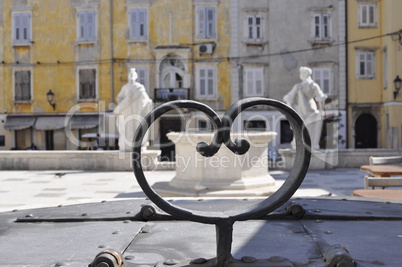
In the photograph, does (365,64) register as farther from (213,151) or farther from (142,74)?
(213,151)

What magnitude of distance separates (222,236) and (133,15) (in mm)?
28284

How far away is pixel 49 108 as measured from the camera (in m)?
29.8

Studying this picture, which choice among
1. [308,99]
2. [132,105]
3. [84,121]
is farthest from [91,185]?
[84,121]

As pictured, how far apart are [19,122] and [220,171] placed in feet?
75.5

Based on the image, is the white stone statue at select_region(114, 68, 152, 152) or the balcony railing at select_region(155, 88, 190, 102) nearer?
the white stone statue at select_region(114, 68, 152, 152)

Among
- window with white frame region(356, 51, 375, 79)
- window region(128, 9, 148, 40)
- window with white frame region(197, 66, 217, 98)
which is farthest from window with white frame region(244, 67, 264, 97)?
window region(128, 9, 148, 40)

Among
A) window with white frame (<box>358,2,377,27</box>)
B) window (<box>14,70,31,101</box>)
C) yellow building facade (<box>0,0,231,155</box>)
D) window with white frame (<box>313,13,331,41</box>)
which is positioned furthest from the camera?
window (<box>14,70,31,101</box>)

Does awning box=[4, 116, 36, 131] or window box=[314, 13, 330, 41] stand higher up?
window box=[314, 13, 330, 41]

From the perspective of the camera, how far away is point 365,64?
28688 millimetres

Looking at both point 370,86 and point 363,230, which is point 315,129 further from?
point 370,86

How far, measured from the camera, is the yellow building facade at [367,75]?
92.8 ft

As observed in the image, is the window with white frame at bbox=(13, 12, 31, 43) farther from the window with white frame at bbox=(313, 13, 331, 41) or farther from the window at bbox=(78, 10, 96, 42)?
the window with white frame at bbox=(313, 13, 331, 41)

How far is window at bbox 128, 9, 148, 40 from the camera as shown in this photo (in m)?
28.7

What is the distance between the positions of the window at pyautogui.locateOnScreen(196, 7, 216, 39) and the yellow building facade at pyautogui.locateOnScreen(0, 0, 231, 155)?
0.05 m
